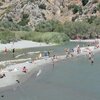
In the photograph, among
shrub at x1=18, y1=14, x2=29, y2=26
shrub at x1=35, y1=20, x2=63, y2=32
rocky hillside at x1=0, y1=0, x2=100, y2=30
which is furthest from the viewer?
rocky hillside at x1=0, y1=0, x2=100, y2=30

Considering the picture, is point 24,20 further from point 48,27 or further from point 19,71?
point 19,71

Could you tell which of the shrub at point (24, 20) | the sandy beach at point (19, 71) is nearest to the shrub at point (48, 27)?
the shrub at point (24, 20)

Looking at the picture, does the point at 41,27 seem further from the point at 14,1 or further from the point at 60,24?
the point at 14,1

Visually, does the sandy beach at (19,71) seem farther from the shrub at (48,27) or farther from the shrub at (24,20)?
the shrub at (24,20)

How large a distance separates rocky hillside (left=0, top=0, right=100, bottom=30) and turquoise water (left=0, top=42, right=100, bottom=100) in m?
88.2

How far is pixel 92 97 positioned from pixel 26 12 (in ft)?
387

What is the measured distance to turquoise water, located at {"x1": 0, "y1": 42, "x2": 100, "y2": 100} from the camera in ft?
149

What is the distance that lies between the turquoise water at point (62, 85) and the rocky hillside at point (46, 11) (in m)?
88.2

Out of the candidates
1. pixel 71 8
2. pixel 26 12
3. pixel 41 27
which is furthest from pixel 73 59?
pixel 71 8

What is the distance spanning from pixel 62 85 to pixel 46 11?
382 ft

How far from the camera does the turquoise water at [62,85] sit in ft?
149

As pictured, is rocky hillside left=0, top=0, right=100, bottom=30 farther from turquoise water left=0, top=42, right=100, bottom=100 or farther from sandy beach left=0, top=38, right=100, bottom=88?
turquoise water left=0, top=42, right=100, bottom=100

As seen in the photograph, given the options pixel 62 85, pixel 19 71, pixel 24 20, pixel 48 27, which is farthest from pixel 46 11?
pixel 62 85

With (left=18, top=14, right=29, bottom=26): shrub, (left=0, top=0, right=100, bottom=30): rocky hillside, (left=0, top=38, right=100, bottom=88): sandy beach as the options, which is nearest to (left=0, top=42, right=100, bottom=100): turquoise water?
(left=0, top=38, right=100, bottom=88): sandy beach
